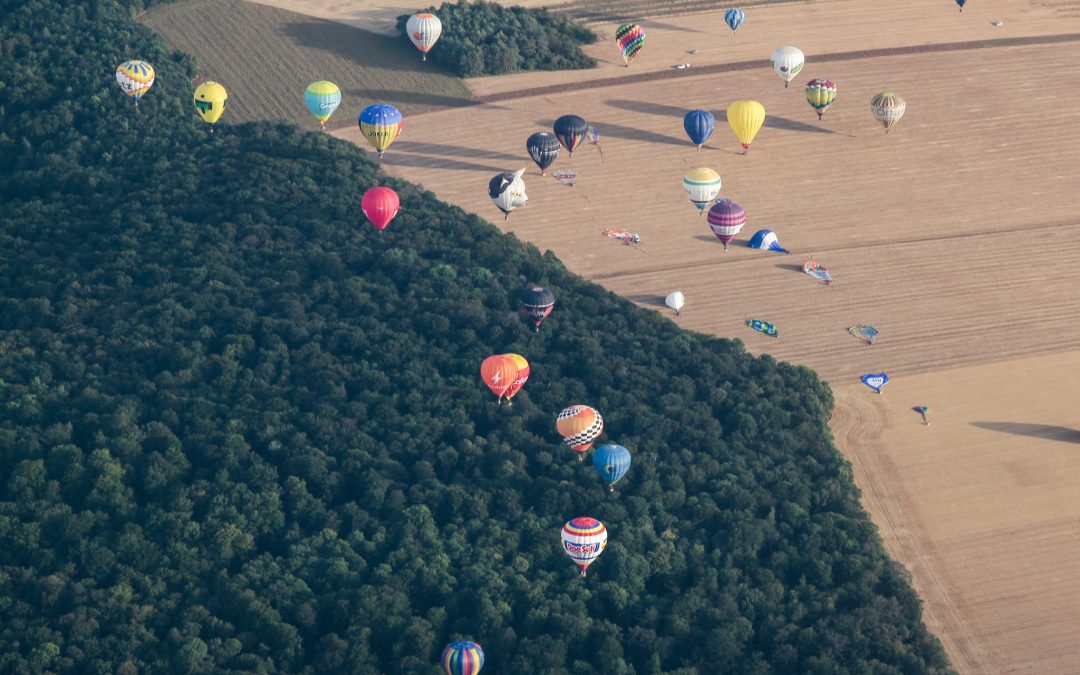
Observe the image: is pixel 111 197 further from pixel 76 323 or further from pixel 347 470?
pixel 347 470

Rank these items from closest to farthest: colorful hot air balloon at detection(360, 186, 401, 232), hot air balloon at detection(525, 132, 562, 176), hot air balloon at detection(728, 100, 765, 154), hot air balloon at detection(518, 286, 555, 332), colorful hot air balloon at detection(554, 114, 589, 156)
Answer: hot air balloon at detection(518, 286, 555, 332) < colorful hot air balloon at detection(360, 186, 401, 232) < hot air balloon at detection(525, 132, 562, 176) < colorful hot air balloon at detection(554, 114, 589, 156) < hot air balloon at detection(728, 100, 765, 154)

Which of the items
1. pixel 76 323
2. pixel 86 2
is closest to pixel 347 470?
pixel 76 323

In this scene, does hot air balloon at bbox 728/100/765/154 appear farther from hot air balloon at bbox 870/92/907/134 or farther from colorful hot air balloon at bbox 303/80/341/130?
colorful hot air balloon at bbox 303/80/341/130

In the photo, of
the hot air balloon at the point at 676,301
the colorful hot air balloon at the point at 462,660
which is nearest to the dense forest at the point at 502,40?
the hot air balloon at the point at 676,301

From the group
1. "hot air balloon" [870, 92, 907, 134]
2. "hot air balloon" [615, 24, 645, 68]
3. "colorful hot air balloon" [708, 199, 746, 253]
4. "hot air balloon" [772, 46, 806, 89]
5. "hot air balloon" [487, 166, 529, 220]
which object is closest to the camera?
"colorful hot air balloon" [708, 199, 746, 253]

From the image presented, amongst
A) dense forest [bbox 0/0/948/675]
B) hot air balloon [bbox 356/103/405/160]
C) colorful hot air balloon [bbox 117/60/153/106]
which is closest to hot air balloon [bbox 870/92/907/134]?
dense forest [bbox 0/0/948/675]

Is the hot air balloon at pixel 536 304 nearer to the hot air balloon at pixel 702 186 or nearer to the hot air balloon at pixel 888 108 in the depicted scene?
the hot air balloon at pixel 702 186
